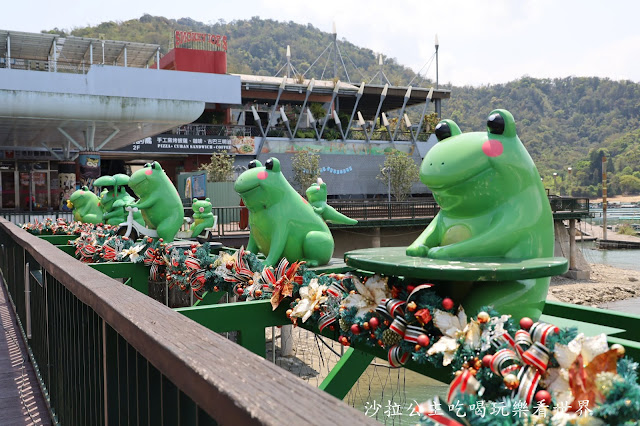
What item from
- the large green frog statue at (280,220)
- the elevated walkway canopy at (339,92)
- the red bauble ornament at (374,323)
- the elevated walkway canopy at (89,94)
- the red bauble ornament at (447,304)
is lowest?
the red bauble ornament at (374,323)

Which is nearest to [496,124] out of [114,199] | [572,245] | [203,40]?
[114,199]

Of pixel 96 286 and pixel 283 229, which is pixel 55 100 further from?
pixel 96 286

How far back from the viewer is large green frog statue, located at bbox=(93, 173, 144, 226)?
31.8 ft

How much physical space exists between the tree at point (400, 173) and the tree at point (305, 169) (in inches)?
209

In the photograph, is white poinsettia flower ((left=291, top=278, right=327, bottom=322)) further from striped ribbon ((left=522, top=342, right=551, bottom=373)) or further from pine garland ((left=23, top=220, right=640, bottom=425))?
striped ribbon ((left=522, top=342, right=551, bottom=373))

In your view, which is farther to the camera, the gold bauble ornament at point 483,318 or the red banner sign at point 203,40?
the red banner sign at point 203,40

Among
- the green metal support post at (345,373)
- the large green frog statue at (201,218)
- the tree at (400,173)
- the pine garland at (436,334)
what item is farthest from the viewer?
the tree at (400,173)

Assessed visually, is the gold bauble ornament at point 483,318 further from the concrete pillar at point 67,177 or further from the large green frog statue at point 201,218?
the concrete pillar at point 67,177

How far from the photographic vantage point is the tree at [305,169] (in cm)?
3669

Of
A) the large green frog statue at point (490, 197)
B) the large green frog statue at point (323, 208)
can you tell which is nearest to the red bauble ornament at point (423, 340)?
the large green frog statue at point (490, 197)

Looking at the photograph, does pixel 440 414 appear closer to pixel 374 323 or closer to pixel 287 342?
pixel 374 323

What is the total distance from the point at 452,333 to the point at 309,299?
116 centimetres

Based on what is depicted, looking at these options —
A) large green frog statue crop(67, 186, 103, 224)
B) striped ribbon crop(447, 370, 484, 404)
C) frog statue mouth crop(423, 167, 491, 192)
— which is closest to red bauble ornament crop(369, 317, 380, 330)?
frog statue mouth crop(423, 167, 491, 192)

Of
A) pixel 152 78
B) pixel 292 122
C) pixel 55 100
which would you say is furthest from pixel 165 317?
pixel 292 122
